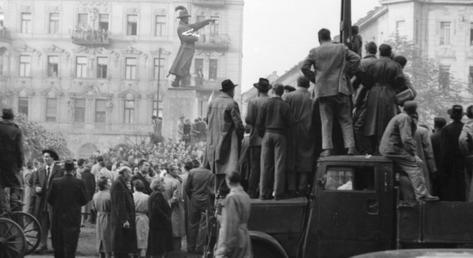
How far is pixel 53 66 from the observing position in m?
84.8

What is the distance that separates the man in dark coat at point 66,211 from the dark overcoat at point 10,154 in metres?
1.67

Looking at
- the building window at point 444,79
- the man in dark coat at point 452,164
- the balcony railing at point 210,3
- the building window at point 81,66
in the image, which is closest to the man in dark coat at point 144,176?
the man in dark coat at point 452,164

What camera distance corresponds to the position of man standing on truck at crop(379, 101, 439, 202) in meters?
12.3

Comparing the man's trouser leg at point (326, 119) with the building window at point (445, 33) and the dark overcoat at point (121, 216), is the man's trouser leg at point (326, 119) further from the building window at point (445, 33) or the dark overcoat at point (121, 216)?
the building window at point (445, 33)

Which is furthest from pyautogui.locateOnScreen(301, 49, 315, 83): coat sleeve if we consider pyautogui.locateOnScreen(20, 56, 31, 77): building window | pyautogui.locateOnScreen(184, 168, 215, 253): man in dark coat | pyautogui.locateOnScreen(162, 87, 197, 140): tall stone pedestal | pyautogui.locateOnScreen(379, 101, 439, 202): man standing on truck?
pyautogui.locateOnScreen(20, 56, 31, 77): building window

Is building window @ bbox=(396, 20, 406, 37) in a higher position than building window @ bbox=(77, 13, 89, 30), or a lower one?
lower

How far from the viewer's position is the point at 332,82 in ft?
45.5

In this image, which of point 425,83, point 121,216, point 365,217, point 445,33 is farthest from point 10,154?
point 445,33

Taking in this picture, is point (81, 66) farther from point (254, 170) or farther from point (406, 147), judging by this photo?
point (406, 147)

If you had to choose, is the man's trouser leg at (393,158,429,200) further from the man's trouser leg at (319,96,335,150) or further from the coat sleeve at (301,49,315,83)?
the coat sleeve at (301,49,315,83)

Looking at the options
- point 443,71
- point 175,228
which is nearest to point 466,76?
point 443,71

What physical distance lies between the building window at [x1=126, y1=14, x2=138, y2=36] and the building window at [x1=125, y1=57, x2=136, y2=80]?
2095 mm

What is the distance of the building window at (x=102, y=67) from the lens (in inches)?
3307

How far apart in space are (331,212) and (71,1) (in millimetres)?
74382
